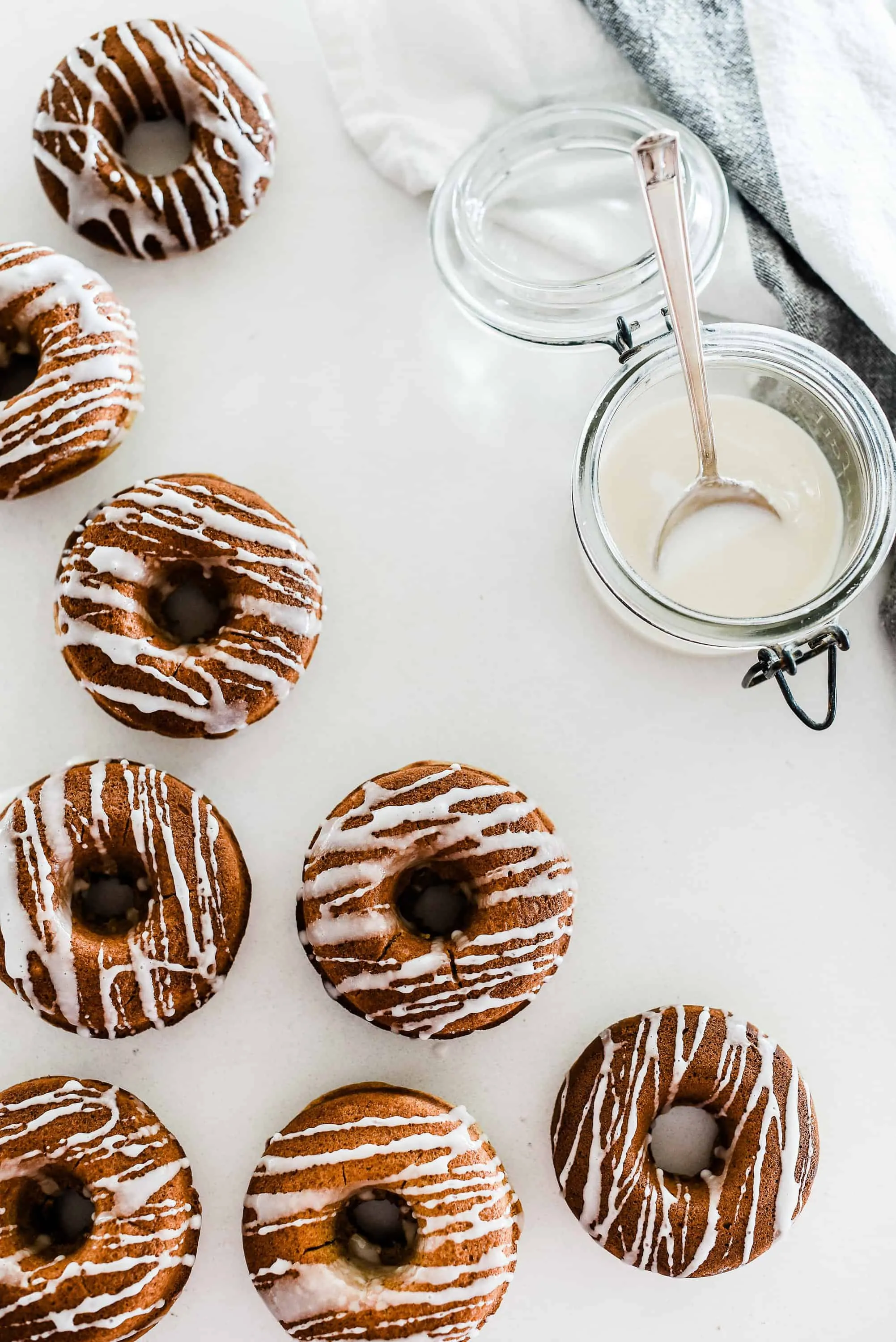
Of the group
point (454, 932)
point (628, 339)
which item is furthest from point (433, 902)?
point (628, 339)

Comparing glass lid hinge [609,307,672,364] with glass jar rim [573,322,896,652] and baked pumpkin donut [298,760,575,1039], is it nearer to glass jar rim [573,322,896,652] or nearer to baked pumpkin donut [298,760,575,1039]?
glass jar rim [573,322,896,652]

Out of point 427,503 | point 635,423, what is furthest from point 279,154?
point 635,423

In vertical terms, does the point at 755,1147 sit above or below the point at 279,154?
below

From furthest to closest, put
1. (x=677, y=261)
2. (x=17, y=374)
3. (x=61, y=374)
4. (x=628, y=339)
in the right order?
(x=17, y=374)
(x=61, y=374)
(x=628, y=339)
(x=677, y=261)

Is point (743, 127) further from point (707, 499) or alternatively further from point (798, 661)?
point (798, 661)

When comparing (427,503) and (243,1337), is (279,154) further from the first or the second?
(243,1337)

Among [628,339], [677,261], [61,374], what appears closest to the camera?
[677,261]
